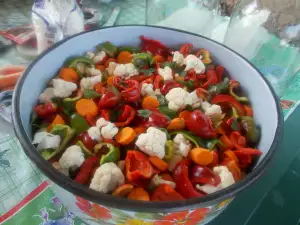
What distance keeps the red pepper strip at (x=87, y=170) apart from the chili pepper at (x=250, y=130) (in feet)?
0.99

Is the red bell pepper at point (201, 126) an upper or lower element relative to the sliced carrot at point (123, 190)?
upper

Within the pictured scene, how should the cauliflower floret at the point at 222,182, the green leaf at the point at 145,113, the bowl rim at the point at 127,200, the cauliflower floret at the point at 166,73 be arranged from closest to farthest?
the bowl rim at the point at 127,200 → the cauliflower floret at the point at 222,182 → the green leaf at the point at 145,113 → the cauliflower floret at the point at 166,73

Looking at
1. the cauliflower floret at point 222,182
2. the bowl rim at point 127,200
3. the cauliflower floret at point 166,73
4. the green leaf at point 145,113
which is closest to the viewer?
the bowl rim at point 127,200

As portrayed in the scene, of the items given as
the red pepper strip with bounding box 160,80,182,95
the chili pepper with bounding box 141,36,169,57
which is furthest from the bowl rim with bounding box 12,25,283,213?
the chili pepper with bounding box 141,36,169,57

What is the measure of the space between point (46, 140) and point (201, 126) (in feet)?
0.92

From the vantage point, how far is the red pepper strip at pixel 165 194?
0.50m

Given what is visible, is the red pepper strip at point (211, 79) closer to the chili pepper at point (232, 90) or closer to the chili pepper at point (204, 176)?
the chili pepper at point (232, 90)

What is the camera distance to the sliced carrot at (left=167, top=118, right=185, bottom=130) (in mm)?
619

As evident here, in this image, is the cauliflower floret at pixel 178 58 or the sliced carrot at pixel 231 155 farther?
the cauliflower floret at pixel 178 58

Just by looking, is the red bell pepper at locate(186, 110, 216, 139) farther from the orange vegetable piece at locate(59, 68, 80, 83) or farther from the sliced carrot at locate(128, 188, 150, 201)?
the orange vegetable piece at locate(59, 68, 80, 83)

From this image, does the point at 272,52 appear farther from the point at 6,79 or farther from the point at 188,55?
the point at 6,79

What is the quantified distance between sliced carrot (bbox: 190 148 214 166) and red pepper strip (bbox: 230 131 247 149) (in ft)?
0.28

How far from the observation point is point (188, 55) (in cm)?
78

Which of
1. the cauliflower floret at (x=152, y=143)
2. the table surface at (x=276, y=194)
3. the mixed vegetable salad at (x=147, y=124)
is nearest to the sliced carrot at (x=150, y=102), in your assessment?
the mixed vegetable salad at (x=147, y=124)
